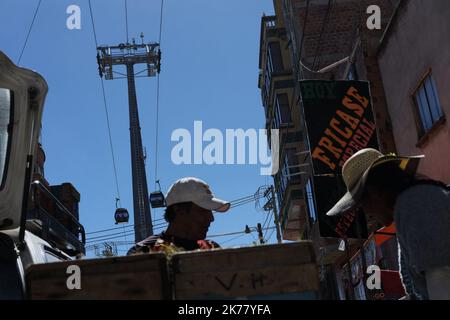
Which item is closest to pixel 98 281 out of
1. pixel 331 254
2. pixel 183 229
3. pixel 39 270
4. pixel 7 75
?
pixel 39 270

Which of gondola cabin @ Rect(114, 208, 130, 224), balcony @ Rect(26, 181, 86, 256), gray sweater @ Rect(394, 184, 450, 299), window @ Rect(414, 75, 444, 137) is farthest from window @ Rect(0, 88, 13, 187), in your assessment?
gondola cabin @ Rect(114, 208, 130, 224)

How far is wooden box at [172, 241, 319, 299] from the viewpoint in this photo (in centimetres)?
222

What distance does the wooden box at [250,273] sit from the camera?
2.22m

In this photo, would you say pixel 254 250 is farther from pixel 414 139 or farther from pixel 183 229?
pixel 414 139

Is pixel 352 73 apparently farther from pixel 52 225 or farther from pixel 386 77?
pixel 52 225

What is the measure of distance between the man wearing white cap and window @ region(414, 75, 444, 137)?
10190mm

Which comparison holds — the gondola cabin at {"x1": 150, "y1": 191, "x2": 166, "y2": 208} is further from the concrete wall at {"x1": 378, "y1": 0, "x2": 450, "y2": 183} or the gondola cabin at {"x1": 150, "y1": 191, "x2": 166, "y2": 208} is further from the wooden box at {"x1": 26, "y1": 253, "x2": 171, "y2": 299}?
the wooden box at {"x1": 26, "y1": 253, "x2": 171, "y2": 299}

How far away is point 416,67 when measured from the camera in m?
14.4

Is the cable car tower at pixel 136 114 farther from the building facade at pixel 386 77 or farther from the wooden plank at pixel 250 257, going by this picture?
the wooden plank at pixel 250 257

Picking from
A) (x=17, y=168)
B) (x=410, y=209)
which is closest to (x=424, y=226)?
(x=410, y=209)

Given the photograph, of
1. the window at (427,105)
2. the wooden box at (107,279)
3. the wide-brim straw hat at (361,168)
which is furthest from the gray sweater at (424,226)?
the window at (427,105)

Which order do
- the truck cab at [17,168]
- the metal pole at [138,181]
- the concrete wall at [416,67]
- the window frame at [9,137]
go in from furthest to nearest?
the metal pole at [138,181]
the concrete wall at [416,67]
the window frame at [9,137]
the truck cab at [17,168]

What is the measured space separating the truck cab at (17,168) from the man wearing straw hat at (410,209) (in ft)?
6.68

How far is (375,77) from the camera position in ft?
57.8
